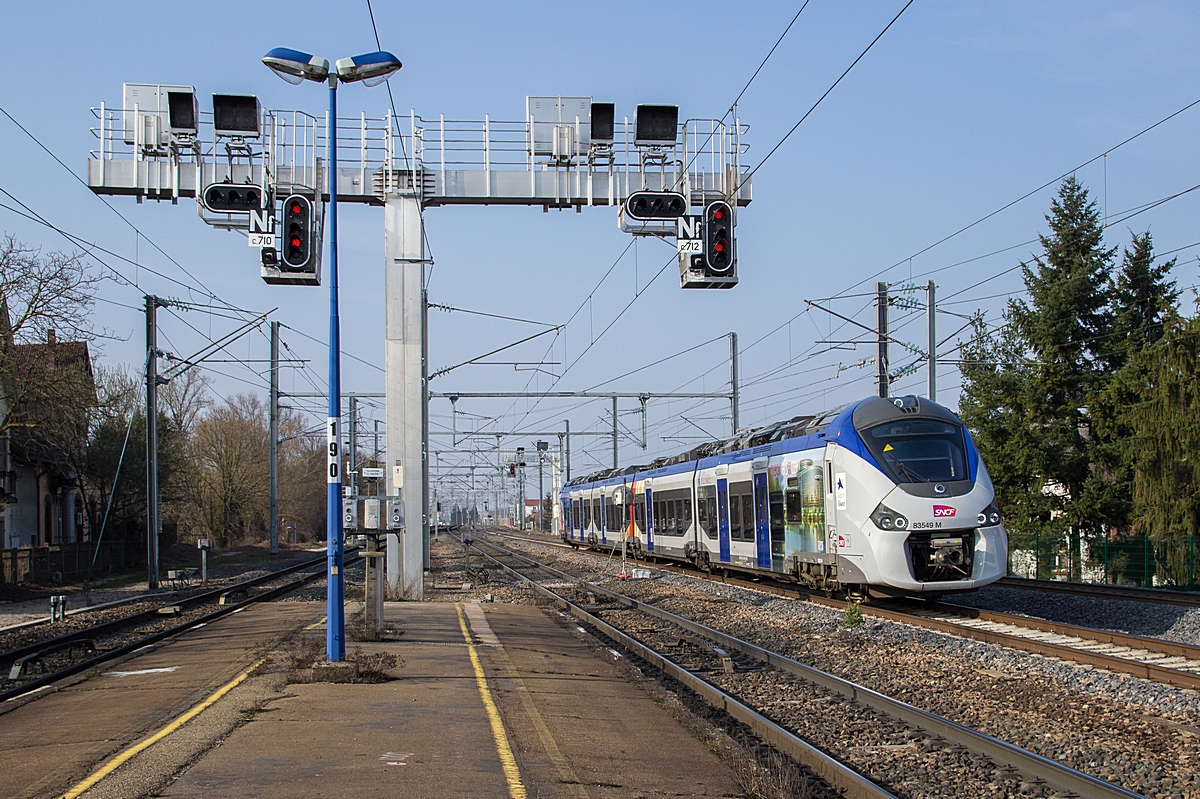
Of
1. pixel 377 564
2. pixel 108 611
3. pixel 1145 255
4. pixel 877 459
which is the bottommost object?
pixel 108 611

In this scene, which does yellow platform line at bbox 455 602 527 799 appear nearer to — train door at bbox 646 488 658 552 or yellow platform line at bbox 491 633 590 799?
yellow platform line at bbox 491 633 590 799

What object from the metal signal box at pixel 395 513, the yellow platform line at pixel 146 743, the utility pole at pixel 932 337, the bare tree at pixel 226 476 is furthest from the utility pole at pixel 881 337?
the bare tree at pixel 226 476

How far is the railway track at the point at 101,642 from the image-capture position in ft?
42.1

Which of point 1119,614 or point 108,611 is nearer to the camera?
point 1119,614

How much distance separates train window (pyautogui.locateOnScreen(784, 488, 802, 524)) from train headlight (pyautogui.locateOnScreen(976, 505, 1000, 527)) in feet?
13.2

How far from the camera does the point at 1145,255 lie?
1474 inches

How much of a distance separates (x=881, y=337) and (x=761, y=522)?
7473 mm

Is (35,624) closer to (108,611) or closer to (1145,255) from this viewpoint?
(108,611)

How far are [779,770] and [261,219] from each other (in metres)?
12.7

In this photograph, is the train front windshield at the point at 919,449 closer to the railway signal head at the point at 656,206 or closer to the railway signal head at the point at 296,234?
the railway signal head at the point at 656,206

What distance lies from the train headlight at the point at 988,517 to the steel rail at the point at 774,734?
18.2ft

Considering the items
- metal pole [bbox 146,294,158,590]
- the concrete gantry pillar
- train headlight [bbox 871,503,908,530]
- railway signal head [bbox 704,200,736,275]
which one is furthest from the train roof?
metal pole [bbox 146,294,158,590]

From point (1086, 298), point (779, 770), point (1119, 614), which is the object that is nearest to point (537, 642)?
point (779, 770)

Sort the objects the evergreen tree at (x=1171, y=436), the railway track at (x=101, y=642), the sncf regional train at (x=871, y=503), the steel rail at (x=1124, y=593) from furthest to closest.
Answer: the evergreen tree at (x=1171, y=436) → the steel rail at (x=1124, y=593) → the sncf regional train at (x=871, y=503) → the railway track at (x=101, y=642)
